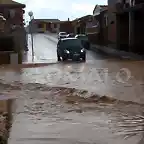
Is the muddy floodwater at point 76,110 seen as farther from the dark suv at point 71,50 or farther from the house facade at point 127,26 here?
the house facade at point 127,26

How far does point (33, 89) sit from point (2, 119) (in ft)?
18.7

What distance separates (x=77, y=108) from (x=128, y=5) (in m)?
29.7

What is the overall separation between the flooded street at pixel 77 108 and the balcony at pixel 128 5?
15.8m

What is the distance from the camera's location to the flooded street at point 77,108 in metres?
8.13

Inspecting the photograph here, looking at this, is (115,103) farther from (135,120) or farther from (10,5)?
(10,5)

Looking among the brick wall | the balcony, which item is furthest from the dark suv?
the brick wall

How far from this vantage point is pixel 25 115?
10.3 m

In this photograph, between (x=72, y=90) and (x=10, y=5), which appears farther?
(x=10, y=5)

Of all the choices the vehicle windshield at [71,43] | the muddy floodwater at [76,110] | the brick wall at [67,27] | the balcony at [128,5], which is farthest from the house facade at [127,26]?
the brick wall at [67,27]

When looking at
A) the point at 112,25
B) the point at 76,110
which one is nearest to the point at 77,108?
the point at 76,110

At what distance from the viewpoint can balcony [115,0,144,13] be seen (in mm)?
33906

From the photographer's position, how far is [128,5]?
1555 inches

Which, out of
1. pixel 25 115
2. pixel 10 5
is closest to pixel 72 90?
pixel 25 115

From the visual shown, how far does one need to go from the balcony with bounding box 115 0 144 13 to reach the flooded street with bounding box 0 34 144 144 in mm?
15815
